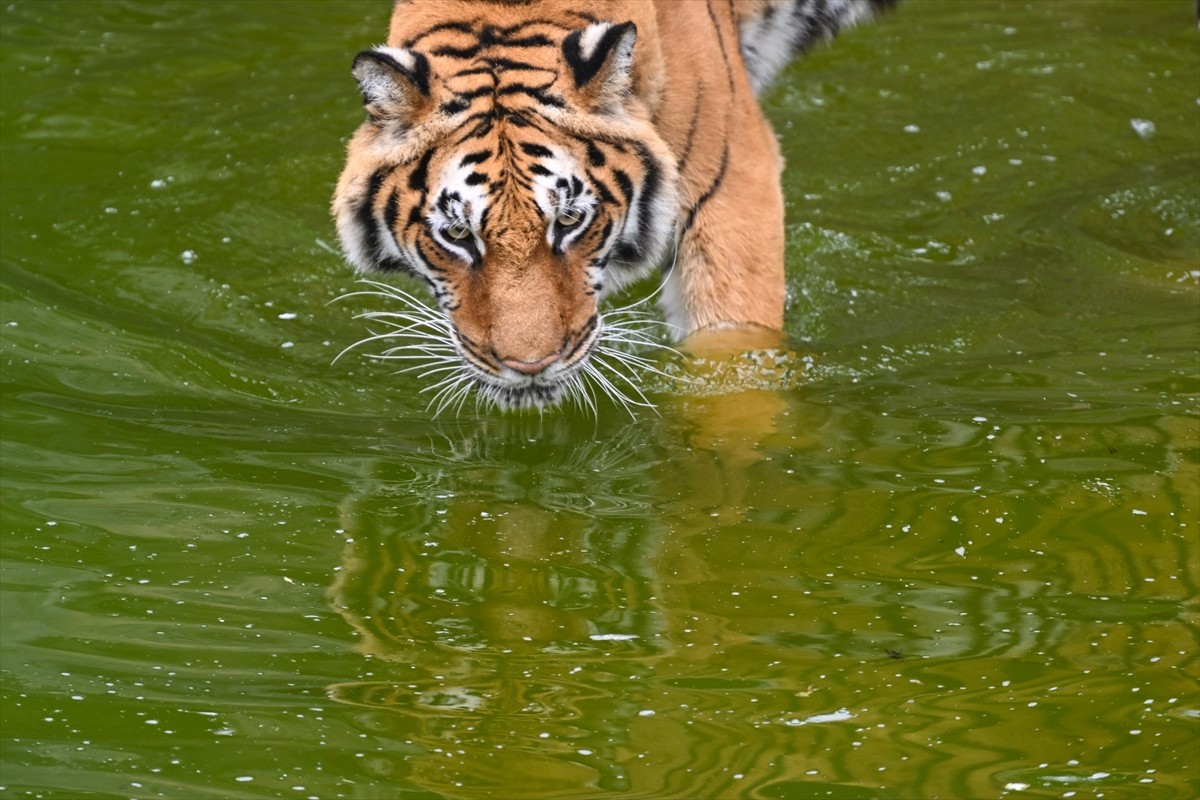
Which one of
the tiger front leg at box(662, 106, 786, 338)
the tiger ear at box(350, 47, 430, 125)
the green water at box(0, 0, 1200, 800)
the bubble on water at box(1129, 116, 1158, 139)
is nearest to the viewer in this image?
the green water at box(0, 0, 1200, 800)

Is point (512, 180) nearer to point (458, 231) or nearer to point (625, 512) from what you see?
point (458, 231)

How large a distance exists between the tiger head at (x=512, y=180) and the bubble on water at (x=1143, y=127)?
2.44 metres

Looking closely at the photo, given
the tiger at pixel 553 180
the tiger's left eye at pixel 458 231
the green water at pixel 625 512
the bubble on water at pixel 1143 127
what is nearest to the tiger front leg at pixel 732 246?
the tiger at pixel 553 180

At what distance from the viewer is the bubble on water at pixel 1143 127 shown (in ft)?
16.3

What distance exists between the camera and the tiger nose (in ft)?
9.15

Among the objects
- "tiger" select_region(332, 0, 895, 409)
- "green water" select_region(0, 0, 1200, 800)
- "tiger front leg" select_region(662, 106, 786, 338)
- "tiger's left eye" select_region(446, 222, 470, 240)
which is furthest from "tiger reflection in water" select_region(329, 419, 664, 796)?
"tiger's left eye" select_region(446, 222, 470, 240)

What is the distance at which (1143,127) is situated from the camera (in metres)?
5.02

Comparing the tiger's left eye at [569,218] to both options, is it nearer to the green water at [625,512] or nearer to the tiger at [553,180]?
the tiger at [553,180]

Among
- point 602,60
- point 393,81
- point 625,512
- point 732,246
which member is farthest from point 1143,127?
point 393,81

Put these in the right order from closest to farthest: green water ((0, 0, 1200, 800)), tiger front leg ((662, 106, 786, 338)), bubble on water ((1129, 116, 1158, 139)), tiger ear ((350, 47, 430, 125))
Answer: green water ((0, 0, 1200, 800)) → tiger ear ((350, 47, 430, 125)) → tiger front leg ((662, 106, 786, 338)) → bubble on water ((1129, 116, 1158, 139))

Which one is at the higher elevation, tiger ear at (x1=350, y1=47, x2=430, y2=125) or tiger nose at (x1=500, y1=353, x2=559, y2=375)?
tiger ear at (x1=350, y1=47, x2=430, y2=125)

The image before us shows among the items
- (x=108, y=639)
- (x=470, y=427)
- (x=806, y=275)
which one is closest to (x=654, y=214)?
(x=470, y=427)

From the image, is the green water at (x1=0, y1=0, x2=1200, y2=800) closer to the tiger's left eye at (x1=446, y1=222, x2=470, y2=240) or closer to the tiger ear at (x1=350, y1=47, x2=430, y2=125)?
the tiger's left eye at (x1=446, y1=222, x2=470, y2=240)

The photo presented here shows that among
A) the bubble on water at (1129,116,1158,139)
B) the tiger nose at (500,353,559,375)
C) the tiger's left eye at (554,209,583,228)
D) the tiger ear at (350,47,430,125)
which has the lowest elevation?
the tiger nose at (500,353,559,375)
